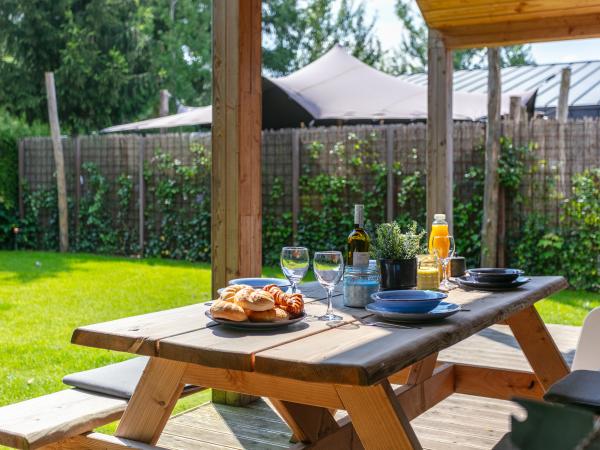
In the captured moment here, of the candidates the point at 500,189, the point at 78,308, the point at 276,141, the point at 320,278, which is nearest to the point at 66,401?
the point at 320,278

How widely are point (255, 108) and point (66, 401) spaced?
1596 millimetres

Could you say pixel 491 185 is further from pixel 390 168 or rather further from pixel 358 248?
pixel 358 248

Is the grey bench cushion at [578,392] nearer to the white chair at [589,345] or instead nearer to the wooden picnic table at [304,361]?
the wooden picnic table at [304,361]

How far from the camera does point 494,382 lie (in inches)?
114

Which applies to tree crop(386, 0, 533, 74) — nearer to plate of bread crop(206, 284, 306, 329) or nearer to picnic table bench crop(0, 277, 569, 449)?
picnic table bench crop(0, 277, 569, 449)

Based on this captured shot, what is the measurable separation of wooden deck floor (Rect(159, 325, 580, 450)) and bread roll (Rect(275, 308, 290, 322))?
1.17 meters

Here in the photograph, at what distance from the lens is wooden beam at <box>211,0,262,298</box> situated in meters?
3.11

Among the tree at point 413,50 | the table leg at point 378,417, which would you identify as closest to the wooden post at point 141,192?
the table leg at point 378,417

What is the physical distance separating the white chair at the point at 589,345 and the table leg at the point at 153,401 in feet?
5.00

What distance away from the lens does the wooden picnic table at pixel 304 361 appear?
1474mm

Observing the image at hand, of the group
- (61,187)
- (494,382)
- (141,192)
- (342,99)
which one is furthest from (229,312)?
(61,187)

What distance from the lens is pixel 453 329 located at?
1.76 meters

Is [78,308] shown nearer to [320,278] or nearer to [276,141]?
[276,141]

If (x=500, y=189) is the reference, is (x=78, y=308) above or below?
below
